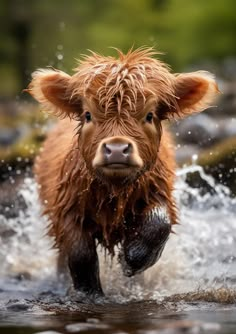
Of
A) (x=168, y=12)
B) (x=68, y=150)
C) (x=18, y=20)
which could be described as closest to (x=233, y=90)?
(x=168, y=12)

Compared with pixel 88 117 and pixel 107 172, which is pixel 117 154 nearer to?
pixel 107 172

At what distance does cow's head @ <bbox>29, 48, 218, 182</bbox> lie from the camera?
749 cm

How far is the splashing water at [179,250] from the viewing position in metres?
9.38

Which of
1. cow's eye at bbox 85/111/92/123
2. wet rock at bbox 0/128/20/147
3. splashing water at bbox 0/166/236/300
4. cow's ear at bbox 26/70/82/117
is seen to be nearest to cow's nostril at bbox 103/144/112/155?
cow's eye at bbox 85/111/92/123

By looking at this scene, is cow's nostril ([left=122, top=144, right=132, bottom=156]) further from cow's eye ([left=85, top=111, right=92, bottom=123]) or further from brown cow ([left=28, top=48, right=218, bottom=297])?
cow's eye ([left=85, top=111, right=92, bottom=123])

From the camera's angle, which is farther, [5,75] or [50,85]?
[5,75]

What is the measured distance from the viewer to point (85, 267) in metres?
8.55

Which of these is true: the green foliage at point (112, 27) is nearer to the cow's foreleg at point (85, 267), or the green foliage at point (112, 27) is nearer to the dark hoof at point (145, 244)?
the cow's foreleg at point (85, 267)

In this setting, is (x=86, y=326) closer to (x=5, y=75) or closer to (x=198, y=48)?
(x=198, y=48)

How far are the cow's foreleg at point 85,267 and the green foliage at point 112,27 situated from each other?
22111 mm

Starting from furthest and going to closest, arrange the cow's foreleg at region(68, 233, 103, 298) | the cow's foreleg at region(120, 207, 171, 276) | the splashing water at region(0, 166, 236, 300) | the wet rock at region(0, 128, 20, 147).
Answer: the wet rock at region(0, 128, 20, 147) < the splashing water at region(0, 166, 236, 300) < the cow's foreleg at region(68, 233, 103, 298) < the cow's foreleg at region(120, 207, 171, 276)

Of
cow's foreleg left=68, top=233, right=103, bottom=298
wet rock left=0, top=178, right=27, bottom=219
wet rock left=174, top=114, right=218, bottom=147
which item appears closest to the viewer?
cow's foreleg left=68, top=233, right=103, bottom=298

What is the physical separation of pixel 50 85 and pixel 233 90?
1697 cm

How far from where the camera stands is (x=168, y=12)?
3141cm
